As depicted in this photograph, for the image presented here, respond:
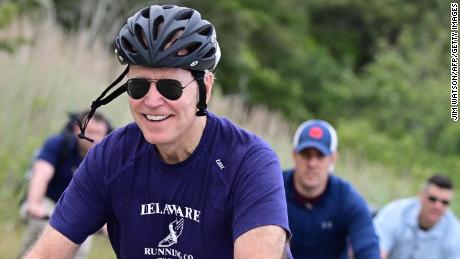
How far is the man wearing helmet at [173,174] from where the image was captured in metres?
4.00

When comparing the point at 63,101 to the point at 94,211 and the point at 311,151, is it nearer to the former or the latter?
the point at 311,151

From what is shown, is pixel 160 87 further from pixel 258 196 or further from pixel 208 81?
pixel 258 196

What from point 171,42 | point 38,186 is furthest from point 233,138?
point 38,186

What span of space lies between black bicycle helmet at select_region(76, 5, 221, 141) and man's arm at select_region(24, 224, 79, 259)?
24.9 inches

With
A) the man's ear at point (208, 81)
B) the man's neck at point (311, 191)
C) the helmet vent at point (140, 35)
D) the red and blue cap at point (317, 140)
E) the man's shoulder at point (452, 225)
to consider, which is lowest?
the man's shoulder at point (452, 225)

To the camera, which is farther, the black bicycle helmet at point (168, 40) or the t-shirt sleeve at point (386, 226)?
the t-shirt sleeve at point (386, 226)

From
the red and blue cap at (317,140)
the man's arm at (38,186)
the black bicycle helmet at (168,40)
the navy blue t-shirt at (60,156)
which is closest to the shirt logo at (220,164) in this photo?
the black bicycle helmet at (168,40)

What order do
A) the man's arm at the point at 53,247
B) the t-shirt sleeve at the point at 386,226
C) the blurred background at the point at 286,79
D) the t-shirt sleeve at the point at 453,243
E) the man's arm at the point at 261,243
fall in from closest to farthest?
the man's arm at the point at 261,243 → the man's arm at the point at 53,247 → the t-shirt sleeve at the point at 453,243 → the t-shirt sleeve at the point at 386,226 → the blurred background at the point at 286,79

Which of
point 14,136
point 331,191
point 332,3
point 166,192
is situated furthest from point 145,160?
point 332,3

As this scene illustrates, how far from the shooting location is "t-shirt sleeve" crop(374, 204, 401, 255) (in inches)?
380

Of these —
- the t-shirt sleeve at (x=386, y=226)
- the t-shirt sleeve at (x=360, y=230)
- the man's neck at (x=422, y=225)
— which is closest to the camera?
the t-shirt sleeve at (x=360, y=230)

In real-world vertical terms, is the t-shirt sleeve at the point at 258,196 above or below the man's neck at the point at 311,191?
above

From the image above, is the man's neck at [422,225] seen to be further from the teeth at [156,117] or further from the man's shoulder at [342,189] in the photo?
the teeth at [156,117]

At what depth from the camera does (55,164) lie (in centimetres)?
887
